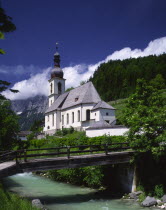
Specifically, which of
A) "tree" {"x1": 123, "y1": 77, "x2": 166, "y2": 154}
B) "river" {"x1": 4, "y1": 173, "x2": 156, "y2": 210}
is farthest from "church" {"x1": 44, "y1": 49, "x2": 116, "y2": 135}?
"tree" {"x1": 123, "y1": 77, "x2": 166, "y2": 154}

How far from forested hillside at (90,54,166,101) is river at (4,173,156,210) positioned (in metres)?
82.8

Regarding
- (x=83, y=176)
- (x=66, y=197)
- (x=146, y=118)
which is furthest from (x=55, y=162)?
(x=146, y=118)

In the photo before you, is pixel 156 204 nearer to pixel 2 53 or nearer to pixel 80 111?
pixel 2 53

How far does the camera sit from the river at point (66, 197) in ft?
50.7

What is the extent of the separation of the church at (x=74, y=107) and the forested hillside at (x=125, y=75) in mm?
41596

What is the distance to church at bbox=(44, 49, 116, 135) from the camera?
47484 mm

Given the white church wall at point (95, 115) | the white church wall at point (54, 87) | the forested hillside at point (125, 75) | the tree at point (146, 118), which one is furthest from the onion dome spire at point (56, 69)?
the tree at point (146, 118)

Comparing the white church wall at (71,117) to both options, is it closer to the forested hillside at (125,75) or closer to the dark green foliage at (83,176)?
the dark green foliage at (83,176)

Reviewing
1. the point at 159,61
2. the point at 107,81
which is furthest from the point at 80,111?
the point at 159,61

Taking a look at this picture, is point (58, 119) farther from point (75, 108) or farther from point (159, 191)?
point (159, 191)

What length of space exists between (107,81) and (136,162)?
10315cm

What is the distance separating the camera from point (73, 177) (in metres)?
22.5

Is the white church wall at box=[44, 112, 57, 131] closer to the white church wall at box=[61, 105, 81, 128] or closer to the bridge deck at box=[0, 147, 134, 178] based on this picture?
the white church wall at box=[61, 105, 81, 128]

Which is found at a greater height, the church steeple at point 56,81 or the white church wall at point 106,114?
the church steeple at point 56,81
